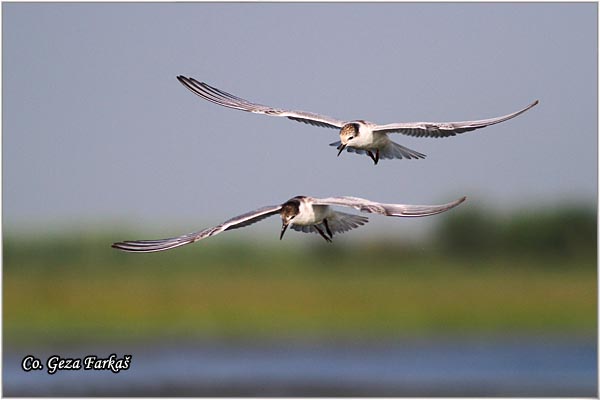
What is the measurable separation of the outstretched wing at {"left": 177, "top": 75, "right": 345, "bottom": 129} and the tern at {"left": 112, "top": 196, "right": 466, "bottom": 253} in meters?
0.54

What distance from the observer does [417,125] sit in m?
5.37

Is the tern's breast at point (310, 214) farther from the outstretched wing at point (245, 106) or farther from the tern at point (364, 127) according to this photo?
the outstretched wing at point (245, 106)

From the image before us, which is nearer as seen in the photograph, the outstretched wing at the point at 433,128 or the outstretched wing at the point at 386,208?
the outstretched wing at the point at 386,208

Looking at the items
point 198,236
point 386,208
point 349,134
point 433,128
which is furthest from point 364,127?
point 198,236

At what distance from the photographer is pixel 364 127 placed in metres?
A: 5.59

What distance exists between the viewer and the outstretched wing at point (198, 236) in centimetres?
518

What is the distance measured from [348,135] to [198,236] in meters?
0.91

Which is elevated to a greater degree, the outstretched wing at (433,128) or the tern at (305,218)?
the outstretched wing at (433,128)

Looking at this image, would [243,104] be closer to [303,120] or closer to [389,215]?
[303,120]

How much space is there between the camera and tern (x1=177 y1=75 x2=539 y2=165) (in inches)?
210

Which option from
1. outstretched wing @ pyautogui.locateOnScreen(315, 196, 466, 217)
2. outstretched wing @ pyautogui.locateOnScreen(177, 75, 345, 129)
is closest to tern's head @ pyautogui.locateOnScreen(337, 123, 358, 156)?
outstretched wing @ pyautogui.locateOnScreen(177, 75, 345, 129)

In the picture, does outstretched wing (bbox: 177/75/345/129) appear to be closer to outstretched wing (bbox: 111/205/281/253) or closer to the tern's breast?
the tern's breast

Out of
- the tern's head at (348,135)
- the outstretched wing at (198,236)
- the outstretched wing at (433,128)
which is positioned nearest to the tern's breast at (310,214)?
the outstretched wing at (198,236)

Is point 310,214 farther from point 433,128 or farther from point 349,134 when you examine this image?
point 433,128
